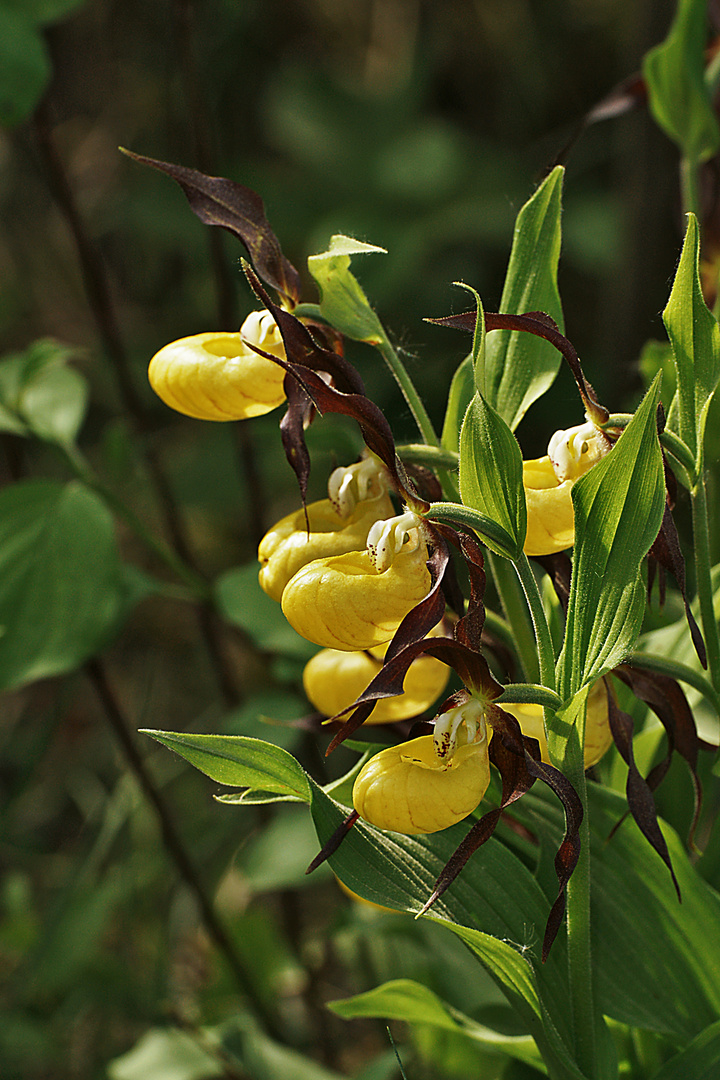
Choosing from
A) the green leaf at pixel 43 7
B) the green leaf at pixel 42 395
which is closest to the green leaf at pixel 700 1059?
the green leaf at pixel 42 395

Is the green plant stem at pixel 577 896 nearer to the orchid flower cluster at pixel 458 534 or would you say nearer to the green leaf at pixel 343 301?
the orchid flower cluster at pixel 458 534

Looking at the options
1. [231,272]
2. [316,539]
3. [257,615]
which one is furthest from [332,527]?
[231,272]

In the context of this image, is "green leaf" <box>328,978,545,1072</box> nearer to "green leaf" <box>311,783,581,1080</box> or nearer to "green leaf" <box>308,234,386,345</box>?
"green leaf" <box>311,783,581,1080</box>

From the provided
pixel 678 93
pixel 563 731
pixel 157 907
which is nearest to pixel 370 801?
pixel 563 731

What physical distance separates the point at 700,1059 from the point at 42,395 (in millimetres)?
773

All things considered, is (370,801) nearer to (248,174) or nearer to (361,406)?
(361,406)

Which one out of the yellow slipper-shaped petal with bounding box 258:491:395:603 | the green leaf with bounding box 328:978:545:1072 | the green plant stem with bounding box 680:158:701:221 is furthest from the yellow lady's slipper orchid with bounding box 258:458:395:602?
the green plant stem with bounding box 680:158:701:221

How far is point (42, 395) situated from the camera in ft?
2.92

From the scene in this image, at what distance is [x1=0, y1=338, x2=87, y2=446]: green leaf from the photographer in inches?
30.7

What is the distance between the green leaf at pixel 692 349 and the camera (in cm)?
40

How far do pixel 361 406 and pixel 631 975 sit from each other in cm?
36

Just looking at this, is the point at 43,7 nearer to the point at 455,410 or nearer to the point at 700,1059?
the point at 455,410

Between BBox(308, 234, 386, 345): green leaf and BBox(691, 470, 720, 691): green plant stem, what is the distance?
174 millimetres

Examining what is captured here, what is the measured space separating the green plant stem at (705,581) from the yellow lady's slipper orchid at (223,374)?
0.69 ft
